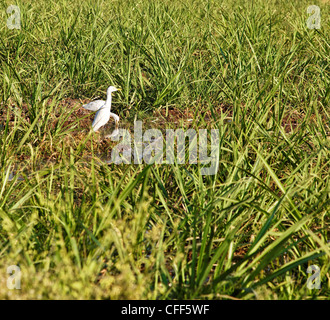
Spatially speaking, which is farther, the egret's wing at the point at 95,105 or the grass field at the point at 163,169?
the egret's wing at the point at 95,105

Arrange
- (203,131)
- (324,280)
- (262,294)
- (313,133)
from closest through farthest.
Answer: (262,294)
(324,280)
(313,133)
(203,131)

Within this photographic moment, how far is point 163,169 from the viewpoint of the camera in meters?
2.68

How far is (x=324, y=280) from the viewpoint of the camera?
77.5 inches

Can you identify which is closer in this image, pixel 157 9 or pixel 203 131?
pixel 203 131

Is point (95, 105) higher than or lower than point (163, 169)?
higher

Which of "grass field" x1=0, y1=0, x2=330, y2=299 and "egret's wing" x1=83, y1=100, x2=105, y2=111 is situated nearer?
"grass field" x1=0, y1=0, x2=330, y2=299

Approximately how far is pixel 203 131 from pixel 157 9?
291cm

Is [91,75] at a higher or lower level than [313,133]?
higher

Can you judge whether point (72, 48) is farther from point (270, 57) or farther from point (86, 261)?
point (86, 261)

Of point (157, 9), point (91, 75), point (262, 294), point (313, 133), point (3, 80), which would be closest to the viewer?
point (262, 294)

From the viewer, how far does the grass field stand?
1.78 m

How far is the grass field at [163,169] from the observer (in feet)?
5.84

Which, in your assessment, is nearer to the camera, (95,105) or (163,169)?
(163,169)

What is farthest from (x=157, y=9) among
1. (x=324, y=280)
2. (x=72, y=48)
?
(x=324, y=280)
